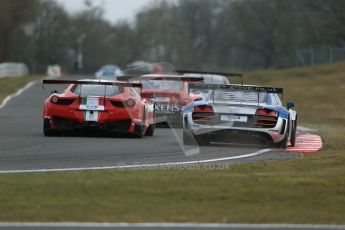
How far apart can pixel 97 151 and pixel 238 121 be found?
9.15 feet

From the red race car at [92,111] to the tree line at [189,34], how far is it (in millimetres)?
54313

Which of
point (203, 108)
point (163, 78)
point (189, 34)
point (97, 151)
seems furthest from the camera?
point (189, 34)

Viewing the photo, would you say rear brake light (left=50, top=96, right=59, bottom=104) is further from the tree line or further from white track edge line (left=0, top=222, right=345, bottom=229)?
the tree line

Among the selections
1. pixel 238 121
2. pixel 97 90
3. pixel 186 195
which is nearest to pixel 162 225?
pixel 186 195

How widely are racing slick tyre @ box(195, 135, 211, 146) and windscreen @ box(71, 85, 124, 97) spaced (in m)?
2.44

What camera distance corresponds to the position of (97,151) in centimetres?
1479

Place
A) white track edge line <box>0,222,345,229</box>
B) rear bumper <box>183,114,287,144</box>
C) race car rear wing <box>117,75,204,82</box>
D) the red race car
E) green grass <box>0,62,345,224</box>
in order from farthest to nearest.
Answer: race car rear wing <box>117,75,204,82</box>, the red race car, rear bumper <box>183,114,287,144</box>, green grass <box>0,62,345,224</box>, white track edge line <box>0,222,345,229</box>

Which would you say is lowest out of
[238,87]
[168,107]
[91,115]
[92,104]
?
[168,107]

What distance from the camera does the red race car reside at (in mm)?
17625

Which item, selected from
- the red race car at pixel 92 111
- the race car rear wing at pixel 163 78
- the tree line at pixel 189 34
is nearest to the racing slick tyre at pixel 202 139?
the red race car at pixel 92 111

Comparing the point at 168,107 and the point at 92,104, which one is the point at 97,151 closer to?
the point at 92,104

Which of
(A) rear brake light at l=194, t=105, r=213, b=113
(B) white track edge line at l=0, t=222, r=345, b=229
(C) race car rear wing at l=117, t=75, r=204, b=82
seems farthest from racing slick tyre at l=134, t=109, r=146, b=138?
(B) white track edge line at l=0, t=222, r=345, b=229

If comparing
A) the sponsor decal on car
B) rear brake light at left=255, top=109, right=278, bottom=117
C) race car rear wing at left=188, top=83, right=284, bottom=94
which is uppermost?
race car rear wing at left=188, top=83, right=284, bottom=94

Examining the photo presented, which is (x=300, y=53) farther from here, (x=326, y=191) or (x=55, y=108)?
(x=326, y=191)
